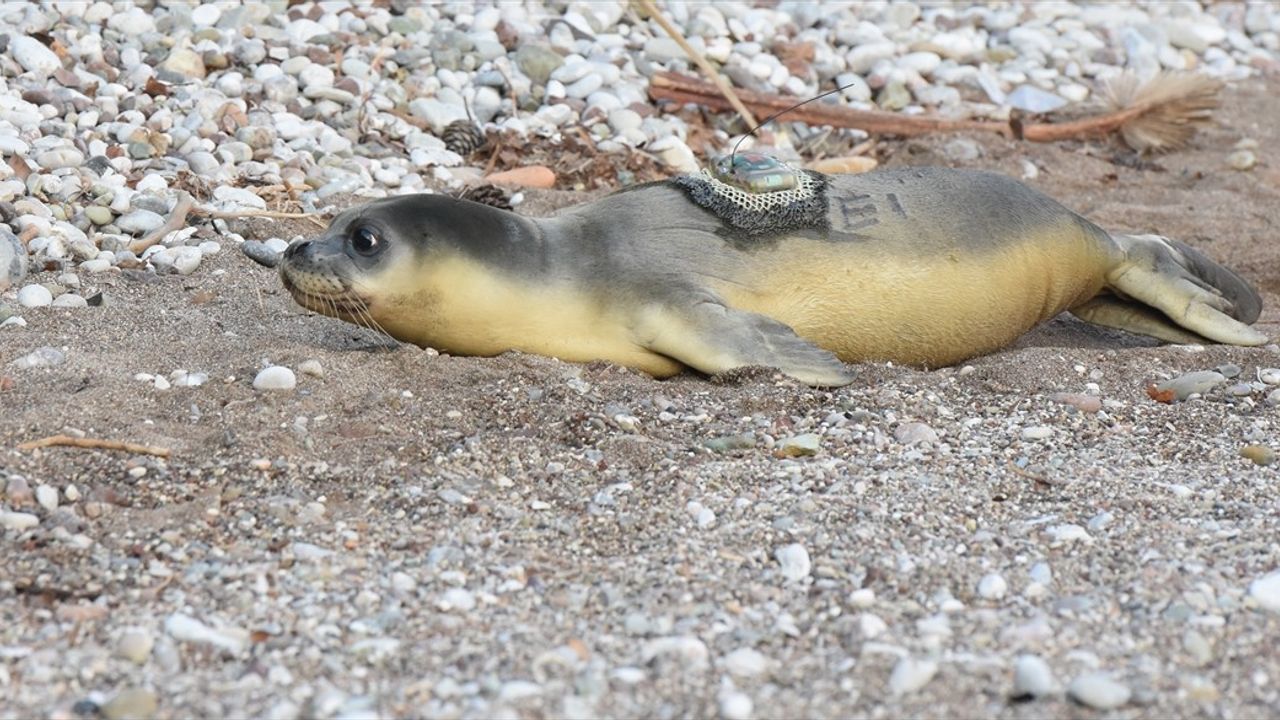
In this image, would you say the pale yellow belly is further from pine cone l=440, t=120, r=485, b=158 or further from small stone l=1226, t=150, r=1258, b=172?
small stone l=1226, t=150, r=1258, b=172

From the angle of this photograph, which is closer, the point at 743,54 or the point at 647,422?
the point at 647,422

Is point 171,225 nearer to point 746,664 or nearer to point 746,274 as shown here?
point 746,274

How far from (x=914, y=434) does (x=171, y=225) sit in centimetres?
310

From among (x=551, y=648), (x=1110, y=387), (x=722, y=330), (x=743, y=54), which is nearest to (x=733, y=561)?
(x=551, y=648)

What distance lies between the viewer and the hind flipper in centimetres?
613

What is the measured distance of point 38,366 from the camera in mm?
4762

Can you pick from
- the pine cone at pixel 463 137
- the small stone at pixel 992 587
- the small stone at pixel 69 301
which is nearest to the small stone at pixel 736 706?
the small stone at pixel 992 587

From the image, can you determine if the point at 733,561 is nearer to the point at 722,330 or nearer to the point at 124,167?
the point at 722,330

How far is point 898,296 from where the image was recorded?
18.1ft

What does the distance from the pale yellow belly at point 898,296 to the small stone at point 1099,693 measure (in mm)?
2459

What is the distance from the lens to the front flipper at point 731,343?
5.05 meters

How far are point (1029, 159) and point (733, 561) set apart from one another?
5439 millimetres

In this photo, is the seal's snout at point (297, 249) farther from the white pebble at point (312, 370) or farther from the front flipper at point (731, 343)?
the front flipper at point (731, 343)

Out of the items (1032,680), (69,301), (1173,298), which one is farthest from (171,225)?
(1032,680)
